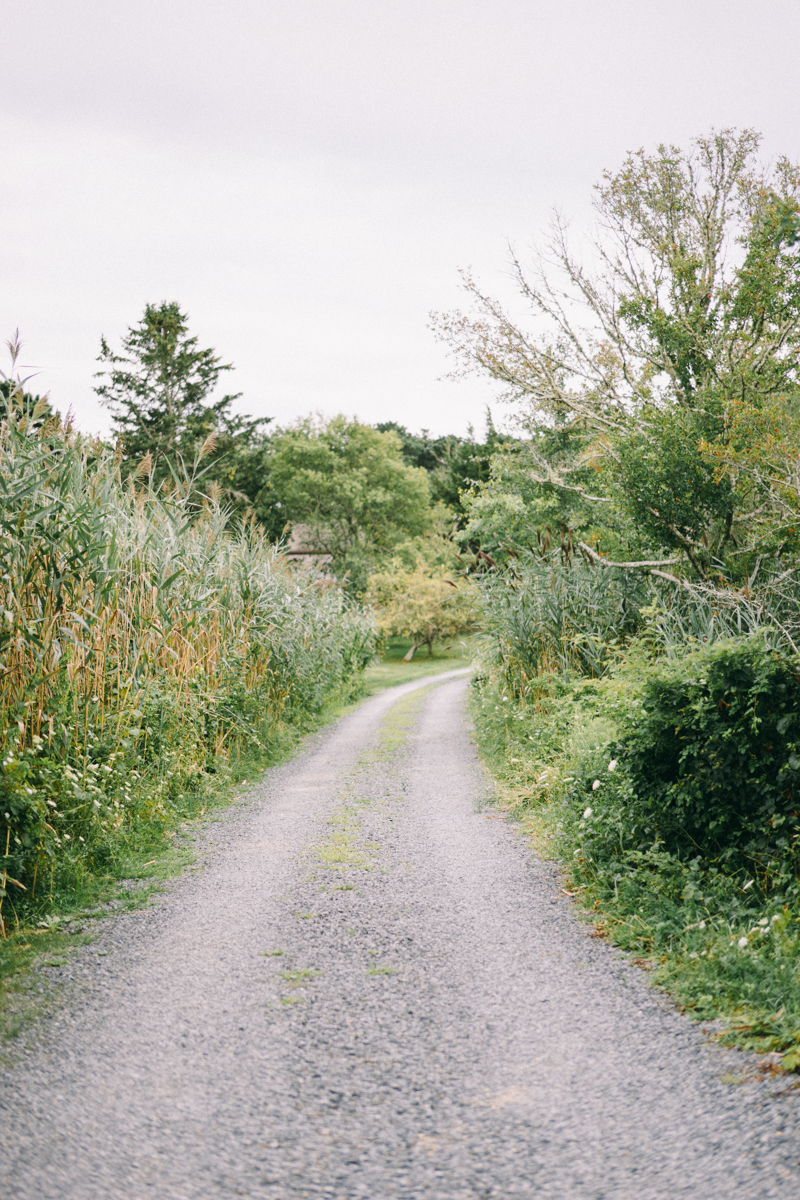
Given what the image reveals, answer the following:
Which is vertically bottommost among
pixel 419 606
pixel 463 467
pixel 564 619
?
pixel 564 619

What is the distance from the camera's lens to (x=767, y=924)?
3287mm

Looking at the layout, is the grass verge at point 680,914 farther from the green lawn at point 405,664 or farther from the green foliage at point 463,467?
the green foliage at point 463,467

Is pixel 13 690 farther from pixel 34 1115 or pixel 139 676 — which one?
pixel 34 1115

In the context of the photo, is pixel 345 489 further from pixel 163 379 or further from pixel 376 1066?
pixel 376 1066

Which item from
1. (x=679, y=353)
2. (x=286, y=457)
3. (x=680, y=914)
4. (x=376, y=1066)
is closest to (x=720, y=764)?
(x=680, y=914)

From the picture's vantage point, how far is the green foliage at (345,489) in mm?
35938

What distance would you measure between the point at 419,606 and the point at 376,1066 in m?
25.9

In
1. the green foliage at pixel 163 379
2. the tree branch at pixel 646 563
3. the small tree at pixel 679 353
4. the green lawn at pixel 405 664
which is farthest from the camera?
the green foliage at pixel 163 379

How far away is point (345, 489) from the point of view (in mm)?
35375

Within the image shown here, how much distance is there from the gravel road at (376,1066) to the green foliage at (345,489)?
1219 inches

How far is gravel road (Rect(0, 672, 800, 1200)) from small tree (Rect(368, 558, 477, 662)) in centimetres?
2338

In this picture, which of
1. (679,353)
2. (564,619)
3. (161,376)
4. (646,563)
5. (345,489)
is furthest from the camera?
(345,489)

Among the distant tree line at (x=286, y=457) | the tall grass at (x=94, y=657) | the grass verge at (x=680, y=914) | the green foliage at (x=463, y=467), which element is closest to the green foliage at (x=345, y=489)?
the distant tree line at (x=286, y=457)

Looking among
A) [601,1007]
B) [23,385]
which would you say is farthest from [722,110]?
[601,1007]
